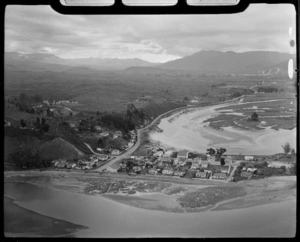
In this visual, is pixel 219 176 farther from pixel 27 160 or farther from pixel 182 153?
pixel 27 160

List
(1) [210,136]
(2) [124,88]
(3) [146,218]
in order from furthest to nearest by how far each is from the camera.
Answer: (2) [124,88] → (1) [210,136] → (3) [146,218]

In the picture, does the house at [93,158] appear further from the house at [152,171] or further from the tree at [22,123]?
the tree at [22,123]

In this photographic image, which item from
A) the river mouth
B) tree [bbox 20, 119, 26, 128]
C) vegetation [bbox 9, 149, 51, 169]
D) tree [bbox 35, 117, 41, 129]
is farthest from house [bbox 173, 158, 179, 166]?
tree [bbox 20, 119, 26, 128]

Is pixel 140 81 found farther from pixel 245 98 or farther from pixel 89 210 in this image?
pixel 89 210

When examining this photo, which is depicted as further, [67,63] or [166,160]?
[67,63]

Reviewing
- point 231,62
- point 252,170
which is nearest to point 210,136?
point 252,170

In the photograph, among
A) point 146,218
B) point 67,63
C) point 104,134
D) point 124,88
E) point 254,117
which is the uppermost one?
point 67,63

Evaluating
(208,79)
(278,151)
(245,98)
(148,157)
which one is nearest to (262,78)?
(245,98)
